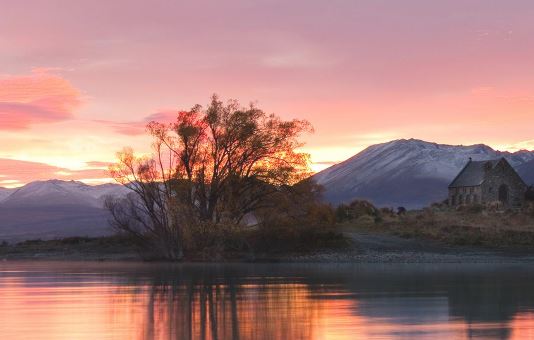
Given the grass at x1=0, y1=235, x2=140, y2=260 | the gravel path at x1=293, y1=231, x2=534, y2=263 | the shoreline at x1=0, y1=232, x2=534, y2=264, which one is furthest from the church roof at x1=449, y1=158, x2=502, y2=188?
the grass at x1=0, y1=235, x2=140, y2=260

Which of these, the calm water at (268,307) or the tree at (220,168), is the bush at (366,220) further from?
the calm water at (268,307)

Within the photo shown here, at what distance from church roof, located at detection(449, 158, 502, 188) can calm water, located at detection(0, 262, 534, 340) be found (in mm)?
74734

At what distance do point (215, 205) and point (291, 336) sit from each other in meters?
49.1

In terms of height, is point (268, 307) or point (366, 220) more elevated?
point (366, 220)

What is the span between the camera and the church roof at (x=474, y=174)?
380 feet

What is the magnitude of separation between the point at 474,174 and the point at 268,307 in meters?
94.7

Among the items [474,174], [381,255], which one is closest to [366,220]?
[381,255]

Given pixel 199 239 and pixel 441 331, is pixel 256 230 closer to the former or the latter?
pixel 199 239

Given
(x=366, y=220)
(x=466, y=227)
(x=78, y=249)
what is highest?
(x=366, y=220)

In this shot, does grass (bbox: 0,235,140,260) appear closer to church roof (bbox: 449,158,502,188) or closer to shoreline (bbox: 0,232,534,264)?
shoreline (bbox: 0,232,534,264)

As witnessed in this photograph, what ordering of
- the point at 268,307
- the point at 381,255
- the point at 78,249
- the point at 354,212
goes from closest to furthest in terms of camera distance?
the point at 268,307 < the point at 381,255 < the point at 78,249 < the point at 354,212

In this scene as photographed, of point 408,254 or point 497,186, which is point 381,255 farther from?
point 497,186

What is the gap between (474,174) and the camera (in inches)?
4670

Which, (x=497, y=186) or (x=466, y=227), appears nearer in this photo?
(x=466, y=227)
